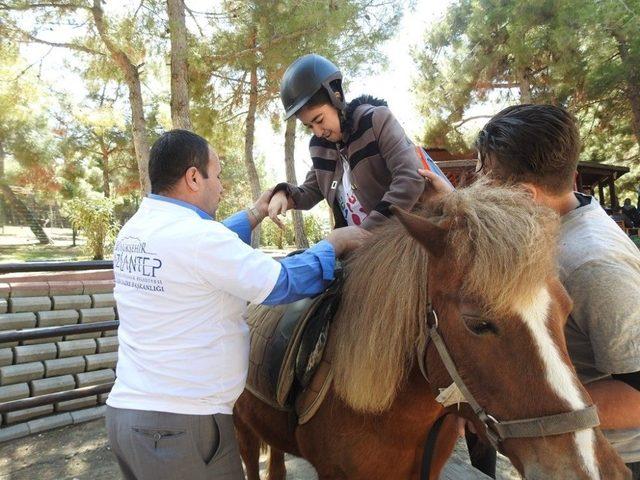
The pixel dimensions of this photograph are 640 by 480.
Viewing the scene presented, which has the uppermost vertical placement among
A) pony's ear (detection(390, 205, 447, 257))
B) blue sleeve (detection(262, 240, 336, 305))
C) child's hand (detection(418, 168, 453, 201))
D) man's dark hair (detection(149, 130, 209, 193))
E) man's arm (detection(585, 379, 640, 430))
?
man's dark hair (detection(149, 130, 209, 193))

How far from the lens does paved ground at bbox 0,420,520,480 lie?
327 cm

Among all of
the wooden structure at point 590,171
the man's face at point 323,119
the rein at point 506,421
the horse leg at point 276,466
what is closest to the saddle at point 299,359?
the rein at point 506,421

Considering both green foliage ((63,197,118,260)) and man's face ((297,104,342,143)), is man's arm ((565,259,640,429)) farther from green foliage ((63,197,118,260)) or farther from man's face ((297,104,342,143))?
green foliage ((63,197,118,260))

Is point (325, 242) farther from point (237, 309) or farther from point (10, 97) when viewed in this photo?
point (10, 97)

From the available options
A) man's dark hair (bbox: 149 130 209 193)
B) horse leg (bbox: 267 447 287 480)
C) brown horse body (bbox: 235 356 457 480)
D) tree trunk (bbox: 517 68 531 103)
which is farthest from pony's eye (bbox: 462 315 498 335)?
tree trunk (bbox: 517 68 531 103)

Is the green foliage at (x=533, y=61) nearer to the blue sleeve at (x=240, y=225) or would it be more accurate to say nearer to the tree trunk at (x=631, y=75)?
the tree trunk at (x=631, y=75)

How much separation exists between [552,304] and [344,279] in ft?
2.65

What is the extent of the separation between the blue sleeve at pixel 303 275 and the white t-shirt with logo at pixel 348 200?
703 millimetres

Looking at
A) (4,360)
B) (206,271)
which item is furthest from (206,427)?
A: (4,360)

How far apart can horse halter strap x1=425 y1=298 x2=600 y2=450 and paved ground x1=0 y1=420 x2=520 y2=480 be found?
208 centimetres

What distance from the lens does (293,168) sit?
476 inches

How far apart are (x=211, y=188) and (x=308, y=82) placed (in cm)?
83

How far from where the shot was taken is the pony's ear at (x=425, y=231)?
1246mm

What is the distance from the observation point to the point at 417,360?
1425 mm
